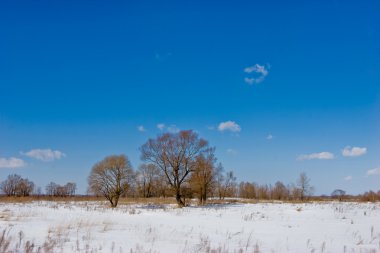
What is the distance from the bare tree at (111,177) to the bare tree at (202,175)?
8569 mm

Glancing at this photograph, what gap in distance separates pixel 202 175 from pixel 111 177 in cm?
1246

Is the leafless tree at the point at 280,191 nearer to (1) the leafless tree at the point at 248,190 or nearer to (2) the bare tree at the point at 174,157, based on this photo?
(1) the leafless tree at the point at 248,190

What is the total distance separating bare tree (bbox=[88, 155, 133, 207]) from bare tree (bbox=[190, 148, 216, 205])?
8.57 meters

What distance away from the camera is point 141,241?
8.93 meters

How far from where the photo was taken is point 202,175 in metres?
42.0

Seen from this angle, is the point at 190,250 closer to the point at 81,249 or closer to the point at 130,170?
the point at 81,249

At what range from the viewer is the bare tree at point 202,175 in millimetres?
40000

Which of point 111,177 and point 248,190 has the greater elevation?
point 111,177

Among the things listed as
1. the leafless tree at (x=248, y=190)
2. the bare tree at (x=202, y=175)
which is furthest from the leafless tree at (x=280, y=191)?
the bare tree at (x=202, y=175)

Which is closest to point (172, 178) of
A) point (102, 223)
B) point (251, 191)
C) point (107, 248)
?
Result: point (102, 223)

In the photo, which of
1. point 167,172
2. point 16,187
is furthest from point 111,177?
point 16,187

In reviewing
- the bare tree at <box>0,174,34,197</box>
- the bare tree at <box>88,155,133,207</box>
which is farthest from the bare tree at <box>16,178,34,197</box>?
the bare tree at <box>88,155,133,207</box>

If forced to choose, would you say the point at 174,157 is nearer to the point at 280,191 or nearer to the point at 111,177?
the point at 111,177

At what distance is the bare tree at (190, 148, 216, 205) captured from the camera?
40.0 m
